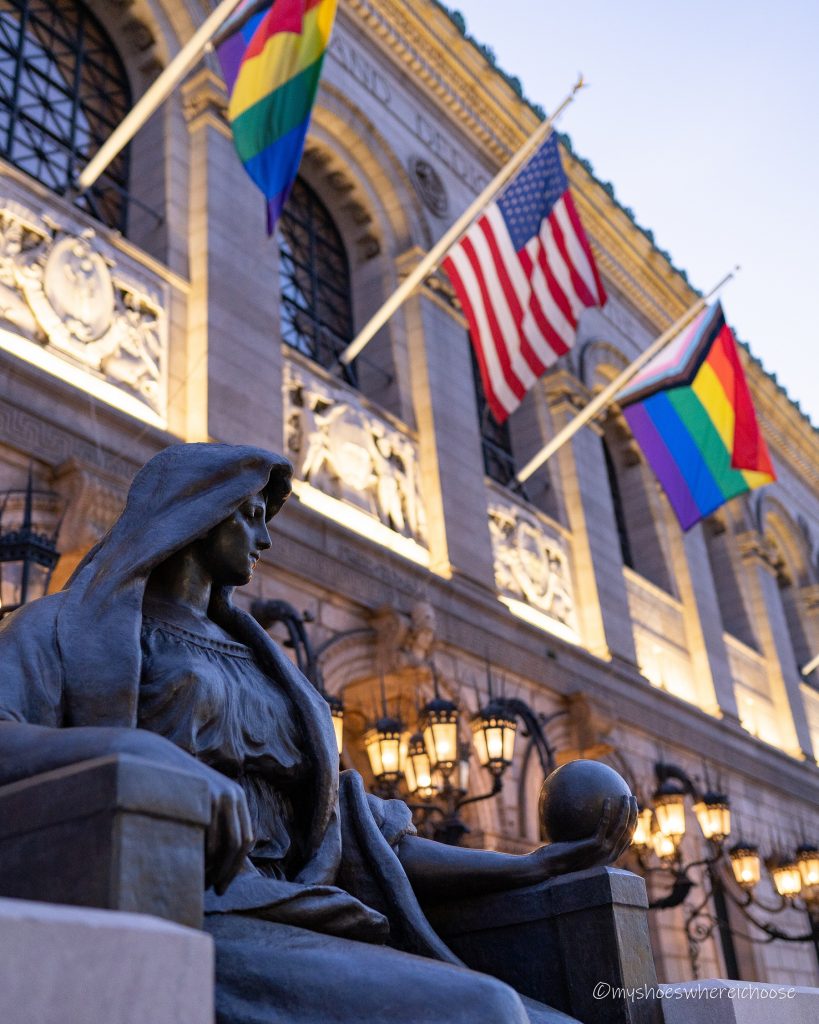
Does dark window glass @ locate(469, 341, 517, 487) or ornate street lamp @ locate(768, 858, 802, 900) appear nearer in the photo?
ornate street lamp @ locate(768, 858, 802, 900)

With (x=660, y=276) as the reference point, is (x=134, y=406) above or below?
below

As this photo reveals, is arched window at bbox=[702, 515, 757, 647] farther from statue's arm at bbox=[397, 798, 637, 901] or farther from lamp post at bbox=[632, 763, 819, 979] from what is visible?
statue's arm at bbox=[397, 798, 637, 901]

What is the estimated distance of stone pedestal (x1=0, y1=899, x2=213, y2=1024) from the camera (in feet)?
4.23

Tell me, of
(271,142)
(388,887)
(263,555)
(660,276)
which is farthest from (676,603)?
(388,887)

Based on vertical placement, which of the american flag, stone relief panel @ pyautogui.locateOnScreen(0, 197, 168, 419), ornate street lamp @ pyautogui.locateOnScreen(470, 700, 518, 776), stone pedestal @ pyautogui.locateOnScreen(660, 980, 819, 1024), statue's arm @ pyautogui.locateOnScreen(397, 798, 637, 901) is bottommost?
stone pedestal @ pyautogui.locateOnScreen(660, 980, 819, 1024)

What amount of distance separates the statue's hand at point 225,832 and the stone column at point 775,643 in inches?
923

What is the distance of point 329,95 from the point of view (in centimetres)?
1557

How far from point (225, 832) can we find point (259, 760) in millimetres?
727

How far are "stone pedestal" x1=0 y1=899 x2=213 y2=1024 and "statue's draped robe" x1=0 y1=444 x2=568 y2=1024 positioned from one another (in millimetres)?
550

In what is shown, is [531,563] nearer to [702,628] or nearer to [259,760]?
[702,628]

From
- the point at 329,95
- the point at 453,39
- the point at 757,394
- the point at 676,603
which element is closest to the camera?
the point at 329,95

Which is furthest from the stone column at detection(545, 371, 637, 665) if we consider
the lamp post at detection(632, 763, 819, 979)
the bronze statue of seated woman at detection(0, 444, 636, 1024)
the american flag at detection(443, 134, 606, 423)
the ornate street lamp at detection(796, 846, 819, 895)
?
the bronze statue of seated woman at detection(0, 444, 636, 1024)

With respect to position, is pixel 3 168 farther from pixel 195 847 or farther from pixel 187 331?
pixel 195 847

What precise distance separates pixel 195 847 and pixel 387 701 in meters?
10.6
